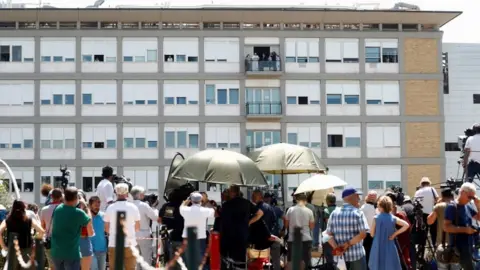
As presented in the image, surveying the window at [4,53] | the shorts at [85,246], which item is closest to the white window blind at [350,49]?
the window at [4,53]

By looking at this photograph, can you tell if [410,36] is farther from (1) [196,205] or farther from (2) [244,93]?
(1) [196,205]

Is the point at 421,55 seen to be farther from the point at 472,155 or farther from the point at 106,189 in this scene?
the point at 106,189

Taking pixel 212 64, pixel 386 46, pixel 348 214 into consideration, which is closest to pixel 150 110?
pixel 212 64

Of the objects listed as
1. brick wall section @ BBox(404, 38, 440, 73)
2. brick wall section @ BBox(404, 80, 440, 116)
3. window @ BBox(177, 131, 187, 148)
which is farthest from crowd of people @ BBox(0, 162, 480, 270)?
brick wall section @ BBox(404, 38, 440, 73)

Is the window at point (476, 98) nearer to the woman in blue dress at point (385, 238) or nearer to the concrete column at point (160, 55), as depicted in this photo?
the concrete column at point (160, 55)

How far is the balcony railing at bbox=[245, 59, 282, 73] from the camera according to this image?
5459cm

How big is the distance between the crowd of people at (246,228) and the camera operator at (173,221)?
0.02m

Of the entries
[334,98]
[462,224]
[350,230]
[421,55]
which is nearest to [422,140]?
[421,55]

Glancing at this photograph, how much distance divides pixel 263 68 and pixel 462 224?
42437 millimetres

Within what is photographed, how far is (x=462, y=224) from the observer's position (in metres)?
12.7

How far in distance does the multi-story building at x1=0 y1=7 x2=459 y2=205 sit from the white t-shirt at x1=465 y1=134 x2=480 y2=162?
37.5 m

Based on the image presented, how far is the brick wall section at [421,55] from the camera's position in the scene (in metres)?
55.7

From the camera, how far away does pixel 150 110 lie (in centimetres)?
5406

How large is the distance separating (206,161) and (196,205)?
1506 mm
